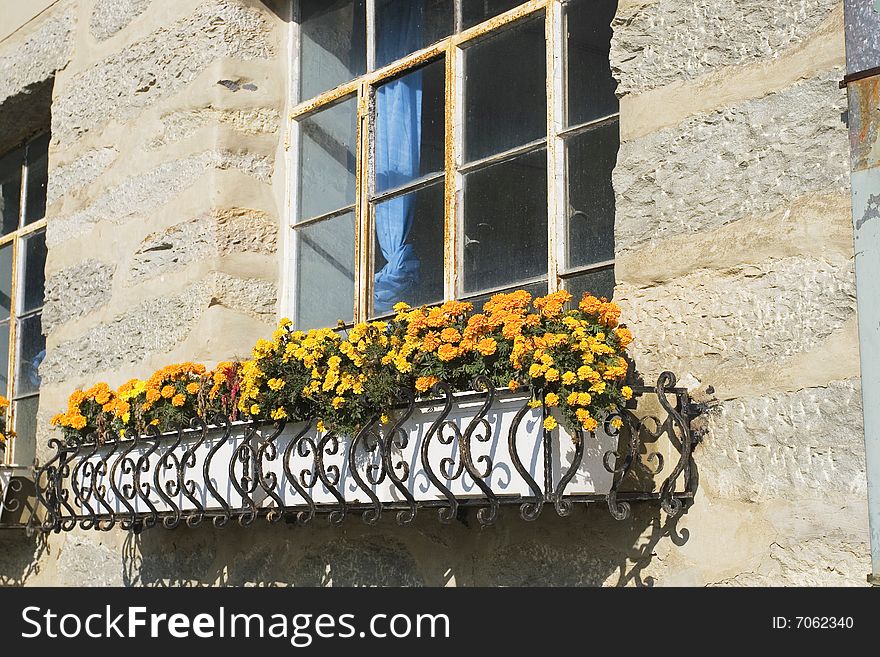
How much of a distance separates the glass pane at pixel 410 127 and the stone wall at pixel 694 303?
42 centimetres

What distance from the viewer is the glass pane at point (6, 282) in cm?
512

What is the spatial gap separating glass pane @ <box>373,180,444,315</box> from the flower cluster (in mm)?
357

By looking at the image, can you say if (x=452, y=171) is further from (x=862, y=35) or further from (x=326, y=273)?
(x=862, y=35)

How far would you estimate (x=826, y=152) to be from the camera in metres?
2.32

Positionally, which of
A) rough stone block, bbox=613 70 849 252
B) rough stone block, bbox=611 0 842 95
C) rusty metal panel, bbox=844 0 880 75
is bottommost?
rough stone block, bbox=613 70 849 252

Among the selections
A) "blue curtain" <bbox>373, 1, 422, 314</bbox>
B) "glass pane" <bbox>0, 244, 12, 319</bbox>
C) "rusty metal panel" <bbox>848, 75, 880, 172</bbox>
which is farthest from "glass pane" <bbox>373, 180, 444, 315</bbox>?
"glass pane" <bbox>0, 244, 12, 319</bbox>

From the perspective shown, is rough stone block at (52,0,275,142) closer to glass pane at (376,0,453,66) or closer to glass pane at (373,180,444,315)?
glass pane at (376,0,453,66)

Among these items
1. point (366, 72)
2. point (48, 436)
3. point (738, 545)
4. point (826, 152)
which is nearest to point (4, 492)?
point (48, 436)

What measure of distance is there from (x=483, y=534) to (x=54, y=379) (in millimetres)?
1925

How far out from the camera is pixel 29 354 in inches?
193

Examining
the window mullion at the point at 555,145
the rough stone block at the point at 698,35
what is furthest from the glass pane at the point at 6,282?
the rough stone block at the point at 698,35

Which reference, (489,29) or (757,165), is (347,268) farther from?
(757,165)

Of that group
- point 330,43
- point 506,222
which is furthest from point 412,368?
point 330,43

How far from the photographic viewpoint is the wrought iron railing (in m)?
2.46
